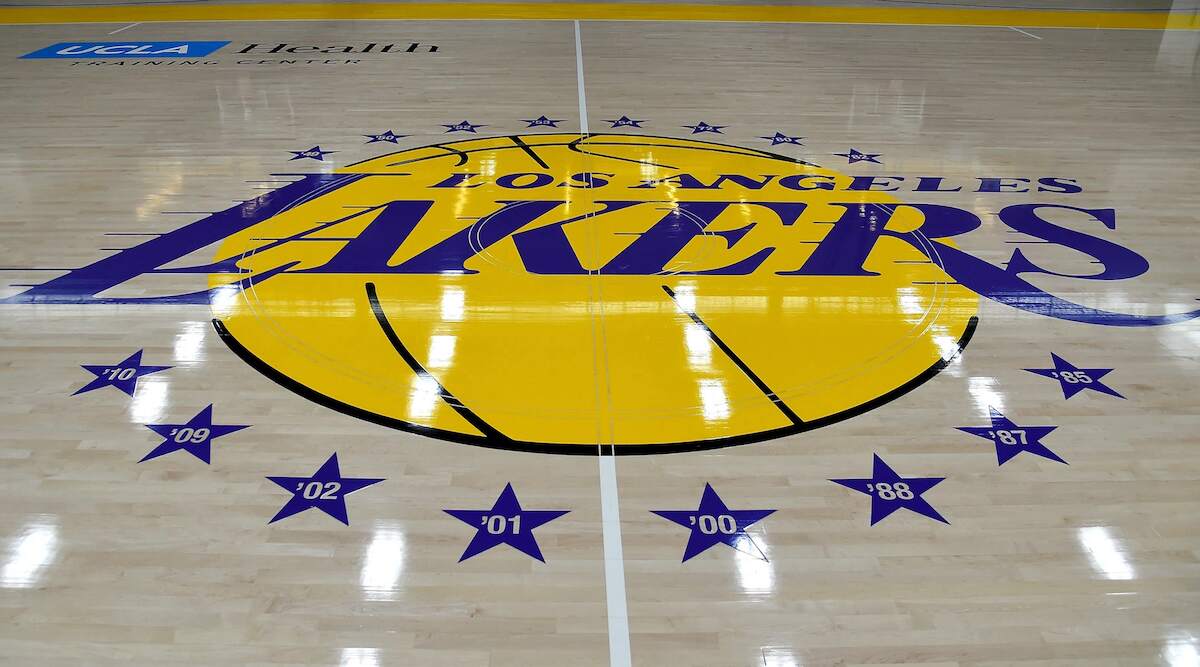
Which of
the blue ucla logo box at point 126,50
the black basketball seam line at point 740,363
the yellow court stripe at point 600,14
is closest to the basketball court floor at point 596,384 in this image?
the black basketball seam line at point 740,363

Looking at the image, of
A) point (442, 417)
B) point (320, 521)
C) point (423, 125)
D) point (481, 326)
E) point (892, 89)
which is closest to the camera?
point (320, 521)

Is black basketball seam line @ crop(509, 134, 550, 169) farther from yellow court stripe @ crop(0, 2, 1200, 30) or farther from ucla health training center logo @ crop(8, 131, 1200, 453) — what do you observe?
yellow court stripe @ crop(0, 2, 1200, 30)

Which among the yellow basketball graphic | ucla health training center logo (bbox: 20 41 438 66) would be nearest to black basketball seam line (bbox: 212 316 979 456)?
the yellow basketball graphic

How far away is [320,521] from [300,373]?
77cm

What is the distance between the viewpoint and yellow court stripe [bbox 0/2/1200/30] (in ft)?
29.5

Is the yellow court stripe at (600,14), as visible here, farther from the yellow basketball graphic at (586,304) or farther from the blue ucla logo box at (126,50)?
the yellow basketball graphic at (586,304)

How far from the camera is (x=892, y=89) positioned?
6500mm

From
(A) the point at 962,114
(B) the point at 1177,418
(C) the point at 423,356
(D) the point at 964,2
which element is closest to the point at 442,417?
(C) the point at 423,356

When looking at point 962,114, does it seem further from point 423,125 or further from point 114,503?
point 114,503

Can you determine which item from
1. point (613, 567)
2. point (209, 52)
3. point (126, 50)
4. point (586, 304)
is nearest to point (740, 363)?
point (586, 304)

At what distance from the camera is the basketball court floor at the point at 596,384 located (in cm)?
198

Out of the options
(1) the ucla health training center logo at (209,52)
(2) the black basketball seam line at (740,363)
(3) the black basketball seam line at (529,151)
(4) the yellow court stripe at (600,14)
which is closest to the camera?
(2) the black basketball seam line at (740,363)

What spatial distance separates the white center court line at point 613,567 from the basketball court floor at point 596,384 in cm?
1

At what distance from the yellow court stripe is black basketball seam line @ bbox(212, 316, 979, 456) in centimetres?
718
